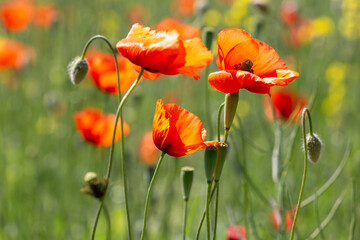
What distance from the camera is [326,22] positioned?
13.6 feet

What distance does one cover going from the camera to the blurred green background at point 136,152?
9.39 ft

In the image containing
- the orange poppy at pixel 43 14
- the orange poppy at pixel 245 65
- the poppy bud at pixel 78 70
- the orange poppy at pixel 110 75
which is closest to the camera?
the orange poppy at pixel 245 65

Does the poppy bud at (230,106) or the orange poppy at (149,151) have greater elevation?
the poppy bud at (230,106)

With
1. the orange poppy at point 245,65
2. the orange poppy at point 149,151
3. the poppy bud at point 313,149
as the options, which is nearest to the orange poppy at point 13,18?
the orange poppy at point 149,151

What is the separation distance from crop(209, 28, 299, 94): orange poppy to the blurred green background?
105cm

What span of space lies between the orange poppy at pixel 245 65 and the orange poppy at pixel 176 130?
0.12 meters

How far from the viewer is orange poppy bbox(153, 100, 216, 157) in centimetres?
131

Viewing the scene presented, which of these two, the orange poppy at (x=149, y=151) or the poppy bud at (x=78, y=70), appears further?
the orange poppy at (x=149, y=151)

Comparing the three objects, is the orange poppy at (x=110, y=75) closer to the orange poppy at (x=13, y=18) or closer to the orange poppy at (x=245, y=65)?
the orange poppy at (x=245, y=65)

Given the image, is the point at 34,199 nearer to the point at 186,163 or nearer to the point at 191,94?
the point at 186,163

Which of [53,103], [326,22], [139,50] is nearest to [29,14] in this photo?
[53,103]

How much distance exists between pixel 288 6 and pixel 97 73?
2.75 meters

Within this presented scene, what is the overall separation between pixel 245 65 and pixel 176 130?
0.79 ft

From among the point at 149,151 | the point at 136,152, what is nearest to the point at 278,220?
the point at 149,151
